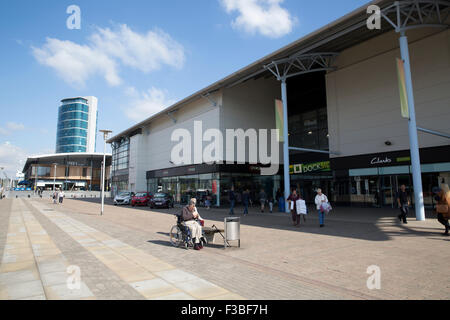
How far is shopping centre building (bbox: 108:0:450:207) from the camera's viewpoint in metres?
18.3

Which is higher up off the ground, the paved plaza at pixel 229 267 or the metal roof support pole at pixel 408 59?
the metal roof support pole at pixel 408 59

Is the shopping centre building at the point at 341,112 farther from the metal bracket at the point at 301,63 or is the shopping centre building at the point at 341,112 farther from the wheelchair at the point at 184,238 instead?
the wheelchair at the point at 184,238

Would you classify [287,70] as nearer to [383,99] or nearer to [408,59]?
[383,99]

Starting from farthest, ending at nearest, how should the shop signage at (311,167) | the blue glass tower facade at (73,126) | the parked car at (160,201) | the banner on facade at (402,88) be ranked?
the blue glass tower facade at (73,126)
the parked car at (160,201)
the shop signage at (311,167)
the banner on facade at (402,88)

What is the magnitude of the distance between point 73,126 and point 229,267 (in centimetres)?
14715

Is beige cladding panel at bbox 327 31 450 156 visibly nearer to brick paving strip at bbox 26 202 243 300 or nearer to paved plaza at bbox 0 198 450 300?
paved plaza at bbox 0 198 450 300

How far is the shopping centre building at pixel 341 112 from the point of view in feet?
59.9

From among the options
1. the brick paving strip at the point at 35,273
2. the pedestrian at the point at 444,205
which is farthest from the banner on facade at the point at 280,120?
the brick paving strip at the point at 35,273

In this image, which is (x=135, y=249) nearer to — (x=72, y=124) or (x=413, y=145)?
(x=413, y=145)

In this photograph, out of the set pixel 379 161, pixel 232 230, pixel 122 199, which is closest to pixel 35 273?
pixel 232 230

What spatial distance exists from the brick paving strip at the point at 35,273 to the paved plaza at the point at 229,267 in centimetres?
2

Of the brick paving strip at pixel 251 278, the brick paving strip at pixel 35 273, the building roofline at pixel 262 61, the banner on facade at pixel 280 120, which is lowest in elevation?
the brick paving strip at pixel 251 278
